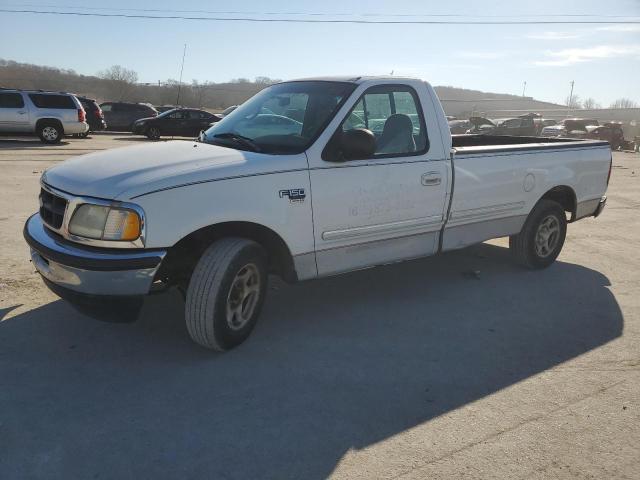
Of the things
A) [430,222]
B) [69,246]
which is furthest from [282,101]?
[69,246]

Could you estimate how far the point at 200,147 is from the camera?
4270 millimetres

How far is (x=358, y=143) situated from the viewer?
13.4ft

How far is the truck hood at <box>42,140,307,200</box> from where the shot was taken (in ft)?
11.4

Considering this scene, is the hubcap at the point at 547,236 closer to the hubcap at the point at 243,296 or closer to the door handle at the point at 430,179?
the door handle at the point at 430,179

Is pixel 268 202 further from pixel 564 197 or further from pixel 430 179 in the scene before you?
pixel 564 197

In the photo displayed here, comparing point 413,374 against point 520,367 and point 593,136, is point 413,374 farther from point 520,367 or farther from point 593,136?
point 593,136

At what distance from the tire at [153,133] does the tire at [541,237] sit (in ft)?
69.1

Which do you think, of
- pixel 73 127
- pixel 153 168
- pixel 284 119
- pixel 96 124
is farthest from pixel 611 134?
pixel 153 168

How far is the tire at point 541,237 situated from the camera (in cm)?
609

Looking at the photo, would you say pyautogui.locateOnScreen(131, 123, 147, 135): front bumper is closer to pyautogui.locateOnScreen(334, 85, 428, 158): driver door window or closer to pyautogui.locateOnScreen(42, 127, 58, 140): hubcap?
pyautogui.locateOnScreen(42, 127, 58, 140): hubcap

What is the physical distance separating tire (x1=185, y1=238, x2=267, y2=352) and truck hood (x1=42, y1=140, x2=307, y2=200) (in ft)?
1.66

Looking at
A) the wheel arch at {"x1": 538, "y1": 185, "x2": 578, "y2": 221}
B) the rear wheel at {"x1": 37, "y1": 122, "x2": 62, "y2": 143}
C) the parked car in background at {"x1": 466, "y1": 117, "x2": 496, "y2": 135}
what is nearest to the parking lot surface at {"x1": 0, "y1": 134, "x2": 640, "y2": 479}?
the wheel arch at {"x1": 538, "y1": 185, "x2": 578, "y2": 221}

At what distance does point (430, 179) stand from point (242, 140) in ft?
5.27

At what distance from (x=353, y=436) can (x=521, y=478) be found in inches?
33.4
